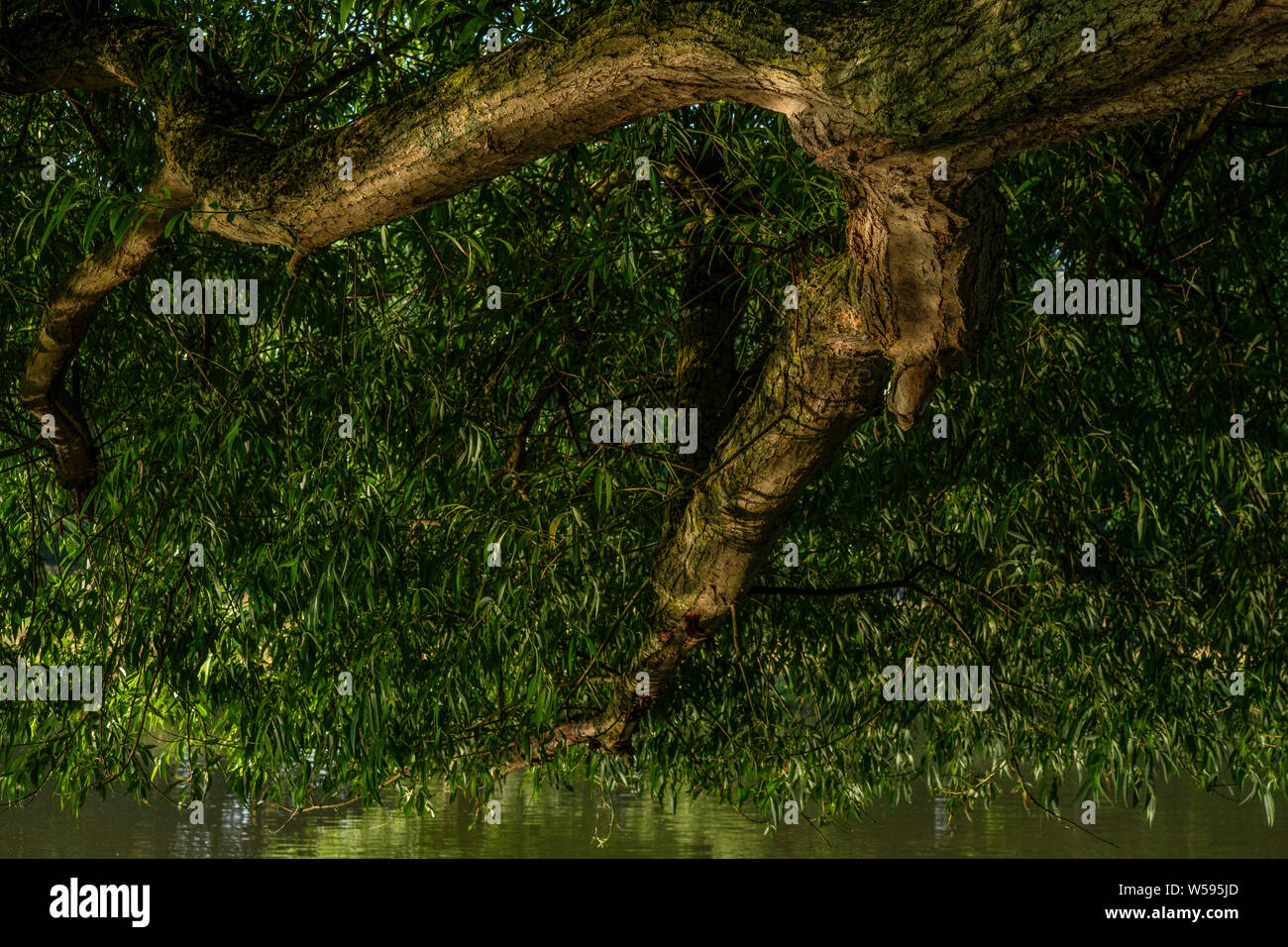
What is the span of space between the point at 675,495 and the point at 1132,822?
11437mm

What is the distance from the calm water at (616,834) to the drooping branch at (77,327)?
766 cm

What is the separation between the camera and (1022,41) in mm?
1565

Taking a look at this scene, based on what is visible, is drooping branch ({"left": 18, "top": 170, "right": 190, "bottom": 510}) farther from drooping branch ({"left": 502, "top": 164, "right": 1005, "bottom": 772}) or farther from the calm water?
the calm water

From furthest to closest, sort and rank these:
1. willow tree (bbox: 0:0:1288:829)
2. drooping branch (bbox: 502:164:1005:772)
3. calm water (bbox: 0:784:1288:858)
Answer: calm water (bbox: 0:784:1288:858), willow tree (bbox: 0:0:1288:829), drooping branch (bbox: 502:164:1005:772)

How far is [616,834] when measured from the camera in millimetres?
11773

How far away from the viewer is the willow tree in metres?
3.03

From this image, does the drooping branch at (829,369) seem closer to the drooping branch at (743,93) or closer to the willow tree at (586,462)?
the willow tree at (586,462)

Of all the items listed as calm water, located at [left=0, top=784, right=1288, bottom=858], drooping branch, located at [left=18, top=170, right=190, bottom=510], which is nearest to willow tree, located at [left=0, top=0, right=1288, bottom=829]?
drooping branch, located at [left=18, top=170, right=190, bottom=510]

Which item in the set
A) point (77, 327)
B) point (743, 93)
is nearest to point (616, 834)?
point (77, 327)

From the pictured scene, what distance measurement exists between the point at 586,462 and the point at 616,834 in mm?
9071

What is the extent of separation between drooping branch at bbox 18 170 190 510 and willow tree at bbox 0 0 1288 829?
1 cm

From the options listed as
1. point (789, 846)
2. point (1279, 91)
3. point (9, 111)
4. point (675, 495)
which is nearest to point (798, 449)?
point (675, 495)

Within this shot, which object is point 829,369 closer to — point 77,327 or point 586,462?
point 586,462

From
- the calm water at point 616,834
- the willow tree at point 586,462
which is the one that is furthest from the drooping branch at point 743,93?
the calm water at point 616,834
